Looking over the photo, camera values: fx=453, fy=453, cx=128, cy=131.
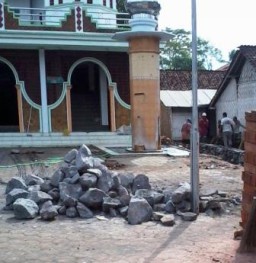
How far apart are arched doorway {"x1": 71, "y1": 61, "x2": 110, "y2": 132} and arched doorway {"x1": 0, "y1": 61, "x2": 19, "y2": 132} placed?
2.61 meters

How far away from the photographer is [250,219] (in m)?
4.52

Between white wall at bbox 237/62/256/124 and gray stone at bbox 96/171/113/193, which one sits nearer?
gray stone at bbox 96/171/113/193

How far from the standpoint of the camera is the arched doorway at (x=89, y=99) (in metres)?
19.9

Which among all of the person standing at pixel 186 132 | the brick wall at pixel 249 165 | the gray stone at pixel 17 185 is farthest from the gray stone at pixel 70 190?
the person standing at pixel 186 132

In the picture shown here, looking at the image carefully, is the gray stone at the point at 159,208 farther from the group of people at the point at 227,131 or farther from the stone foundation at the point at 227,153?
the group of people at the point at 227,131

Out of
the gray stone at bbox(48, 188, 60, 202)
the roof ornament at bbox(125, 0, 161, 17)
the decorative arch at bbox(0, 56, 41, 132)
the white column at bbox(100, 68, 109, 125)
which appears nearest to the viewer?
the gray stone at bbox(48, 188, 60, 202)

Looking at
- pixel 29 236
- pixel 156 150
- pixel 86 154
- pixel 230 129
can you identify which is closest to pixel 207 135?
pixel 230 129

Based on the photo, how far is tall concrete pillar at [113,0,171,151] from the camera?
14.3 m

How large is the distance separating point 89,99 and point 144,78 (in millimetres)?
6774

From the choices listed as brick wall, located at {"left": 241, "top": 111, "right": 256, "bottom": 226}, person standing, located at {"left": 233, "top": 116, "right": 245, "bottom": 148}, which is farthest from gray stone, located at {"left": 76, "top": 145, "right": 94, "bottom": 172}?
person standing, located at {"left": 233, "top": 116, "right": 245, "bottom": 148}

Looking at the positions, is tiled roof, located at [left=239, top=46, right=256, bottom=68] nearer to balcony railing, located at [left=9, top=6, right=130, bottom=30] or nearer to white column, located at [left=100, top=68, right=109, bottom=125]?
balcony railing, located at [left=9, top=6, right=130, bottom=30]

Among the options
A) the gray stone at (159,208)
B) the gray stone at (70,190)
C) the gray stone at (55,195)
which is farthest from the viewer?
the gray stone at (55,195)

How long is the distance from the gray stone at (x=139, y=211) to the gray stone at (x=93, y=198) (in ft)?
1.89

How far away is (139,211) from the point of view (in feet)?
20.6
